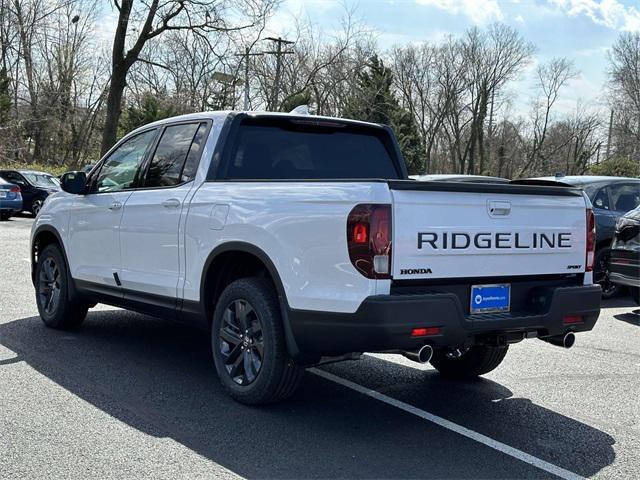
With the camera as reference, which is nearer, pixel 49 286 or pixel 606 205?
pixel 49 286

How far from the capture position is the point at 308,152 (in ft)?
18.9

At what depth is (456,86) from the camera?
A: 198ft

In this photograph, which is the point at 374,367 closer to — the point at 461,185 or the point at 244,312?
the point at 244,312

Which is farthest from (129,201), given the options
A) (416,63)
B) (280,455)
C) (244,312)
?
(416,63)

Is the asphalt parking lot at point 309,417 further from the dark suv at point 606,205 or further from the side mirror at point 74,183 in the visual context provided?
the dark suv at point 606,205

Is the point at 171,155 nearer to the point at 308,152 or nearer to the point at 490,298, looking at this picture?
the point at 308,152

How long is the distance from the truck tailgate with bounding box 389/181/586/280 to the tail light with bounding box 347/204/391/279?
5 cm

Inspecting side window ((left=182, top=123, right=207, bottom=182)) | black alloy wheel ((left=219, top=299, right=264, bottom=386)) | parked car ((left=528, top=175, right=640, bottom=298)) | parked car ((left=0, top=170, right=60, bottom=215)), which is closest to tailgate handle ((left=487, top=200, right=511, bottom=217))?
black alloy wheel ((left=219, top=299, right=264, bottom=386))

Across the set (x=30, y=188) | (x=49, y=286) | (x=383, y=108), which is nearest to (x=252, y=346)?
(x=49, y=286)

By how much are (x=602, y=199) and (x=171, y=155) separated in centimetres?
756

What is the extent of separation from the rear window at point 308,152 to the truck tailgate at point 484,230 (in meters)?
1.63

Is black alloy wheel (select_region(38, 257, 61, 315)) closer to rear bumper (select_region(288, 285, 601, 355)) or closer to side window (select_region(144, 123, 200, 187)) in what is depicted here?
side window (select_region(144, 123, 200, 187))

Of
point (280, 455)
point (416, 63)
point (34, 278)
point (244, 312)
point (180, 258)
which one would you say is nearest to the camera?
point (280, 455)

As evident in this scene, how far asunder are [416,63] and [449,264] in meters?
58.0
